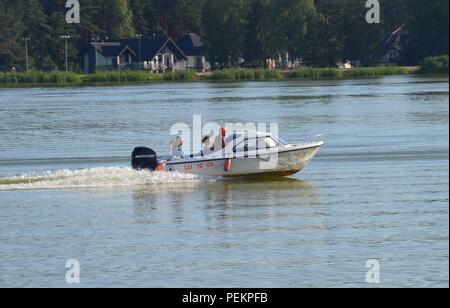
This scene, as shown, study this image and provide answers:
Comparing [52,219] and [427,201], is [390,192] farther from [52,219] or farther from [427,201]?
[52,219]

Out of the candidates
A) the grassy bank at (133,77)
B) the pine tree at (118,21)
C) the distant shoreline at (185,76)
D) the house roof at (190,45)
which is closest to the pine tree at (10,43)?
the pine tree at (118,21)

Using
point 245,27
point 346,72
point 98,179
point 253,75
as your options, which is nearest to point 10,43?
point 245,27

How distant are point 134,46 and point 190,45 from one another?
10.8 m

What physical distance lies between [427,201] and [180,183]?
8.01m

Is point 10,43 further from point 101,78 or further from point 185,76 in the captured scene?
point 185,76

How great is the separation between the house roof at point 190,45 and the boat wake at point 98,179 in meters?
125

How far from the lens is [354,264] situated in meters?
23.2

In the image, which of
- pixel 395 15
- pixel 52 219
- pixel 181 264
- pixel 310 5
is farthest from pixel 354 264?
pixel 395 15

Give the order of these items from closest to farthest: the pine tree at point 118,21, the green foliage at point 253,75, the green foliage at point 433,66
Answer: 1. the green foliage at point 433,66
2. the green foliage at point 253,75
3. the pine tree at point 118,21

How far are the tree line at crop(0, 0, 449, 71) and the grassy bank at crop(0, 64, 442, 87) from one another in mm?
5385

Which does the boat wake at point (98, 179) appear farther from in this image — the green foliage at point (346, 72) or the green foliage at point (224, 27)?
the green foliage at point (224, 27)

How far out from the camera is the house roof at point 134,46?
153 metres

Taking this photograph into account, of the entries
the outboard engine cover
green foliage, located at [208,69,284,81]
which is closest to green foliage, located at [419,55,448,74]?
green foliage, located at [208,69,284,81]

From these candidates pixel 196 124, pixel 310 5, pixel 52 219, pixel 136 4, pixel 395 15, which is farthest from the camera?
pixel 136 4
